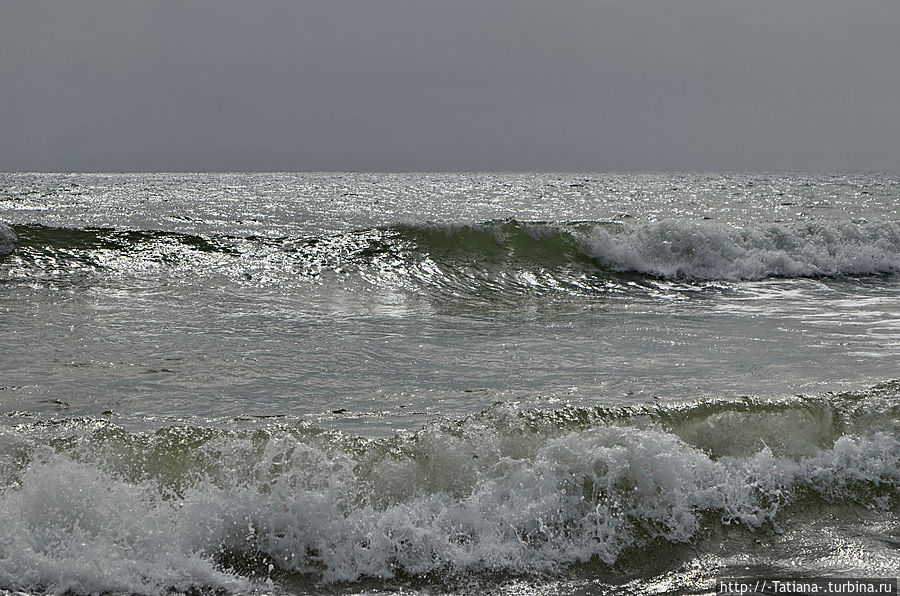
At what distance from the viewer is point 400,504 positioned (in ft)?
11.5

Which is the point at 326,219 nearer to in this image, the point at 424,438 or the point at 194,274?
the point at 194,274

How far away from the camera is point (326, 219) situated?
1962 cm

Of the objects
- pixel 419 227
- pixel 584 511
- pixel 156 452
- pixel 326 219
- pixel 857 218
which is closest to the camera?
pixel 584 511

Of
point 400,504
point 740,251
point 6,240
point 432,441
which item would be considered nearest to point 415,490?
point 400,504

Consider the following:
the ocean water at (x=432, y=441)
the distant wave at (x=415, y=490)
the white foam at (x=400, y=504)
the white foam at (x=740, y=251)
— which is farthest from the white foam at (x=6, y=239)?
the white foam at (x=740, y=251)

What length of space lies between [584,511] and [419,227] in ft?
37.4

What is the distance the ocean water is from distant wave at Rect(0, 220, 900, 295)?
62.1 inches

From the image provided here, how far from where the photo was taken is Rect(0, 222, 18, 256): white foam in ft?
37.9

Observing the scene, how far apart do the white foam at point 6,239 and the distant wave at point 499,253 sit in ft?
0.08

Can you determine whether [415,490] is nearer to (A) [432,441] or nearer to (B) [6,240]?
(A) [432,441]

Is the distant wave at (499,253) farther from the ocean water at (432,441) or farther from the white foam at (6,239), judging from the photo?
the ocean water at (432,441)

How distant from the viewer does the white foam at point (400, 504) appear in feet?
10.1

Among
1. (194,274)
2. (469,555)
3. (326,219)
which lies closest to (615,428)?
(469,555)

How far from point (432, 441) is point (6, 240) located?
442 inches
